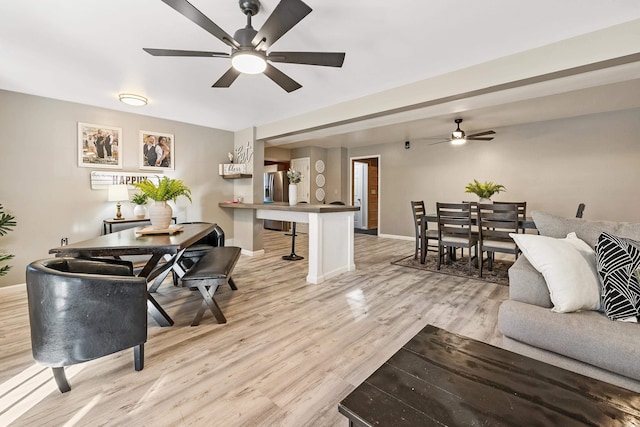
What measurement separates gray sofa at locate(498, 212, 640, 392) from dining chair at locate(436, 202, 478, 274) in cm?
186

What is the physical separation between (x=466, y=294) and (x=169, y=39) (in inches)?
148

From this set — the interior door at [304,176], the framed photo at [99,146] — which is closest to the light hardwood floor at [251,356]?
the framed photo at [99,146]

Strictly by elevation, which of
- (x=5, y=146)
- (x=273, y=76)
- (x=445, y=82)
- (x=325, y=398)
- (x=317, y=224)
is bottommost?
(x=325, y=398)

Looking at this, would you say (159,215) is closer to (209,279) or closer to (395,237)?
(209,279)

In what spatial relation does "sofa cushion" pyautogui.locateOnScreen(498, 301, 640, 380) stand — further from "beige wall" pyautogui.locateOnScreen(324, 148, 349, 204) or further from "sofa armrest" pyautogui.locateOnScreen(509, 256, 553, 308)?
"beige wall" pyautogui.locateOnScreen(324, 148, 349, 204)

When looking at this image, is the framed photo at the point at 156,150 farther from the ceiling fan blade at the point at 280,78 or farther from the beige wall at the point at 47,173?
the ceiling fan blade at the point at 280,78

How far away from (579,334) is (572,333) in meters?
0.02

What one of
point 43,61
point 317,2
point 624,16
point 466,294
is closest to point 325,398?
point 466,294

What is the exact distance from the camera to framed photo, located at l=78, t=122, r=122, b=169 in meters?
3.69

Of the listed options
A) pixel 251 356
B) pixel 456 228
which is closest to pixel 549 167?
pixel 456 228

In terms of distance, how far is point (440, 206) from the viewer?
12.4ft

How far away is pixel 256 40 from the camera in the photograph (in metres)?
1.74

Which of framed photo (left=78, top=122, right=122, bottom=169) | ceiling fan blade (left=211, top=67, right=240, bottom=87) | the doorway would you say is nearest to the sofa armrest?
ceiling fan blade (left=211, top=67, right=240, bottom=87)

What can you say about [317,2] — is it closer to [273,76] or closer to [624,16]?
[273,76]
